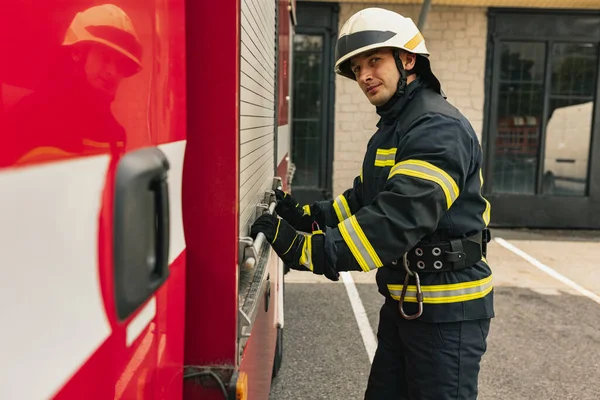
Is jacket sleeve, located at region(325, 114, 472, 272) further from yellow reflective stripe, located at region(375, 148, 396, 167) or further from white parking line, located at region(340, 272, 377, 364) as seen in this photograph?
white parking line, located at region(340, 272, 377, 364)

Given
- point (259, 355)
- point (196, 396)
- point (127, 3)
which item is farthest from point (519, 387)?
point (127, 3)

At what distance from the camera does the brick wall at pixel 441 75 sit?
358 inches

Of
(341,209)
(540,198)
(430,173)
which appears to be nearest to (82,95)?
(430,173)

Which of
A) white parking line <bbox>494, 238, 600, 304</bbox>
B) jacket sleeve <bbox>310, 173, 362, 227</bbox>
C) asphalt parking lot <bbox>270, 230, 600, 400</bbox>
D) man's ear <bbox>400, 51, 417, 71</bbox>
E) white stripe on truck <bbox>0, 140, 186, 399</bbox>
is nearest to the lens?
white stripe on truck <bbox>0, 140, 186, 399</bbox>

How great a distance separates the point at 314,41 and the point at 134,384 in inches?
340

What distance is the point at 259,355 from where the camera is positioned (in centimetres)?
217

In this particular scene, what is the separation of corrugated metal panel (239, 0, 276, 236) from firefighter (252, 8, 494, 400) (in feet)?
0.87

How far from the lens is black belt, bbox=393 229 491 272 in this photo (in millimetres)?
2229

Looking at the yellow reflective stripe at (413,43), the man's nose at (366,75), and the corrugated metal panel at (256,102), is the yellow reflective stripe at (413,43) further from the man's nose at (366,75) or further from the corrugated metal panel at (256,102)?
the corrugated metal panel at (256,102)

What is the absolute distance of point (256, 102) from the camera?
6.32 ft

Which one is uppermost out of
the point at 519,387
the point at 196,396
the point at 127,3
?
the point at 127,3

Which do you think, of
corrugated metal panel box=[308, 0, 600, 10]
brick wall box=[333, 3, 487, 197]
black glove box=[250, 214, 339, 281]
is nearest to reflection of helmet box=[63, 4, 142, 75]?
black glove box=[250, 214, 339, 281]

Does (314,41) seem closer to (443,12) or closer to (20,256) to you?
(443,12)

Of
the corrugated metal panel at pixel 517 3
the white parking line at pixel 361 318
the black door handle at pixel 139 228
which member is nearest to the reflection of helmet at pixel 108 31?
the black door handle at pixel 139 228
